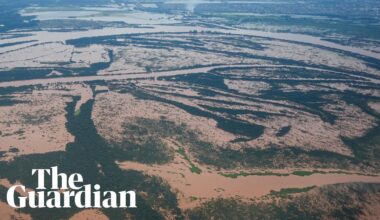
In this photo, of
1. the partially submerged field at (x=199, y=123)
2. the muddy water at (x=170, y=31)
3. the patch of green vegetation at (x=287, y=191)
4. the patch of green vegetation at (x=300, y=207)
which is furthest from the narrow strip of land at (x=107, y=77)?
the patch of green vegetation at (x=300, y=207)

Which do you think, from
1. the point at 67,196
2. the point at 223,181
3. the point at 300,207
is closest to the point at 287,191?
the point at 300,207

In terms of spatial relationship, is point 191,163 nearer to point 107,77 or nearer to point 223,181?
point 223,181

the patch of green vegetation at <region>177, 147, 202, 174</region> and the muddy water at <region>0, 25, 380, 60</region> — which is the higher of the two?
the muddy water at <region>0, 25, 380, 60</region>

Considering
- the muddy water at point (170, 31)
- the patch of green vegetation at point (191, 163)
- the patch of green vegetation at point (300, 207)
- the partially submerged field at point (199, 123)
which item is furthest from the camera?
the muddy water at point (170, 31)

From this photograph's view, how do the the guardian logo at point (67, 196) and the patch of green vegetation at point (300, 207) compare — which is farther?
the the guardian logo at point (67, 196)

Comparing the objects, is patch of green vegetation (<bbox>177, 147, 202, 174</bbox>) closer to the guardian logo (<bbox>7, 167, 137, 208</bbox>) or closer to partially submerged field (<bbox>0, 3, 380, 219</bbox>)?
partially submerged field (<bbox>0, 3, 380, 219</bbox>)

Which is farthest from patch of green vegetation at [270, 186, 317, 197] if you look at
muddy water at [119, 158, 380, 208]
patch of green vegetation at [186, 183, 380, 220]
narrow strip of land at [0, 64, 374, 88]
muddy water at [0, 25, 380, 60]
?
muddy water at [0, 25, 380, 60]

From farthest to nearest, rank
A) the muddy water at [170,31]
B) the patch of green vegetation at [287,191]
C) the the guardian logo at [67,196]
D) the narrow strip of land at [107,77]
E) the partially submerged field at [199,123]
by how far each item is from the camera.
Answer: the muddy water at [170,31] < the narrow strip of land at [107,77] < the patch of green vegetation at [287,191] < the partially submerged field at [199,123] < the the guardian logo at [67,196]

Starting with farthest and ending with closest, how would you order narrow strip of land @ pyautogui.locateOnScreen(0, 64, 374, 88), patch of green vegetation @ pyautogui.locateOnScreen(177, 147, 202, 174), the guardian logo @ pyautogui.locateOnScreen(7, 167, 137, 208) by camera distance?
1. narrow strip of land @ pyautogui.locateOnScreen(0, 64, 374, 88)
2. patch of green vegetation @ pyautogui.locateOnScreen(177, 147, 202, 174)
3. the guardian logo @ pyautogui.locateOnScreen(7, 167, 137, 208)

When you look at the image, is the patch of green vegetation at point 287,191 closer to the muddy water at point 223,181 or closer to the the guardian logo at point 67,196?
the muddy water at point 223,181
